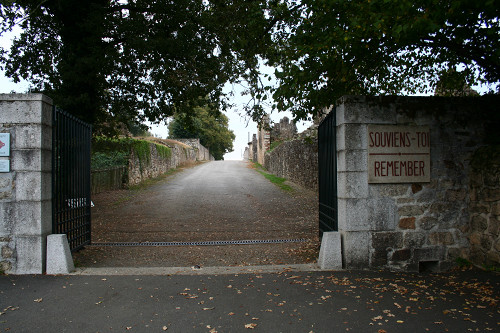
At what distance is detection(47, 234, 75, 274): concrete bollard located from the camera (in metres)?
4.81

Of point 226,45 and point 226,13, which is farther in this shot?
point 226,45

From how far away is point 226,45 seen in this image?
927 centimetres

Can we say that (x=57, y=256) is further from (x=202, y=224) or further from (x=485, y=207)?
(x=485, y=207)

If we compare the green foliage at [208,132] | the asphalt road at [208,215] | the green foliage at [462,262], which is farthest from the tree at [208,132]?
the green foliage at [462,262]

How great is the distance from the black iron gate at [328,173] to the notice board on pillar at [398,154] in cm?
60

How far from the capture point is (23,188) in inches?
188

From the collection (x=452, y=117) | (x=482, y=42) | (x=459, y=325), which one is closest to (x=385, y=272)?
(x=459, y=325)

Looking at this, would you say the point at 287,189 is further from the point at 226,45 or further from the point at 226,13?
the point at 226,13

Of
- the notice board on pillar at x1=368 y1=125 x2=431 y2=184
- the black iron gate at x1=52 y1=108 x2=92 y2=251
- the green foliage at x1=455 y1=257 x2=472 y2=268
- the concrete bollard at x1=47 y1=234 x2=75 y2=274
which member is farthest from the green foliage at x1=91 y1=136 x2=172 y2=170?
the green foliage at x1=455 y1=257 x2=472 y2=268

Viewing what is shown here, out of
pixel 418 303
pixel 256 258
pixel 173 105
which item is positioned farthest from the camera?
pixel 173 105

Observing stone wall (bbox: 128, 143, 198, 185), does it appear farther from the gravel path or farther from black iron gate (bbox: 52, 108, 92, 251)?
black iron gate (bbox: 52, 108, 92, 251)

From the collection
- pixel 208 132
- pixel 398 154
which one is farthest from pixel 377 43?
pixel 208 132

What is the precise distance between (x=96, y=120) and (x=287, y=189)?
8.36 m

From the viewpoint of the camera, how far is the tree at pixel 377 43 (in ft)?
12.8
